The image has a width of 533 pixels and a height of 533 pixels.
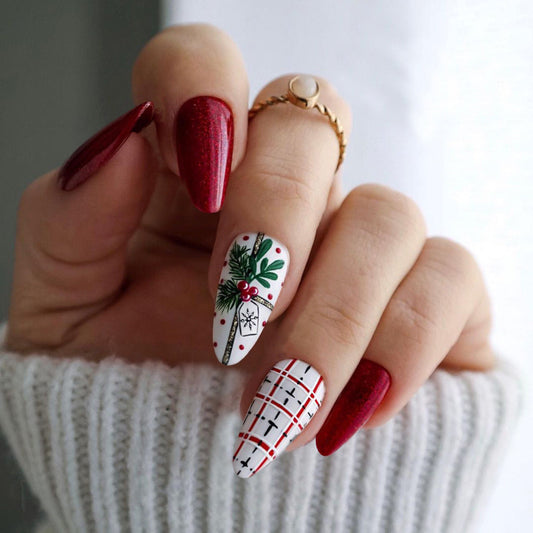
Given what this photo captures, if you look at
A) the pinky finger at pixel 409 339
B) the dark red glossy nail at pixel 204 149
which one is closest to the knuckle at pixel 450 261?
the pinky finger at pixel 409 339

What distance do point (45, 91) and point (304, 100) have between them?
14.7 inches

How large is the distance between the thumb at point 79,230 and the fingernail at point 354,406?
231 millimetres

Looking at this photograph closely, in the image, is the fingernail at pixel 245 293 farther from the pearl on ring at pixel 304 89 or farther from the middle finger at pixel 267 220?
the pearl on ring at pixel 304 89

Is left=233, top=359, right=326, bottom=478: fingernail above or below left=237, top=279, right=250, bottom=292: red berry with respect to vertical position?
below

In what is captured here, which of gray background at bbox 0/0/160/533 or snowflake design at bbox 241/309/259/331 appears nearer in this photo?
snowflake design at bbox 241/309/259/331

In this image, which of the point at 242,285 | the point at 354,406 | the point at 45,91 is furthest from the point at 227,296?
the point at 45,91

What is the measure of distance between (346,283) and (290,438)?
0.13 metres

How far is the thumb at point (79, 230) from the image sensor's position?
0.43 meters

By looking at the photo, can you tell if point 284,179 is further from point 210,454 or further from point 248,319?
point 210,454

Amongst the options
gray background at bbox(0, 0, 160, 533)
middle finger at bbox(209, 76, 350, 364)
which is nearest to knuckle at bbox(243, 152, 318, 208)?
middle finger at bbox(209, 76, 350, 364)

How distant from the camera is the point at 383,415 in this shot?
0.45m

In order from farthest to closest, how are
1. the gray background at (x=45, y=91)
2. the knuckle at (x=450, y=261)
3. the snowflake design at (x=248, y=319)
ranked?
the gray background at (x=45, y=91) → the knuckle at (x=450, y=261) → the snowflake design at (x=248, y=319)

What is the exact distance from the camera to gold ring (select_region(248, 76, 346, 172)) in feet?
1.49

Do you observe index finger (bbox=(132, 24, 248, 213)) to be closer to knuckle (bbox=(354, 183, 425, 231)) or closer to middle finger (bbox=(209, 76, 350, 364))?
middle finger (bbox=(209, 76, 350, 364))
